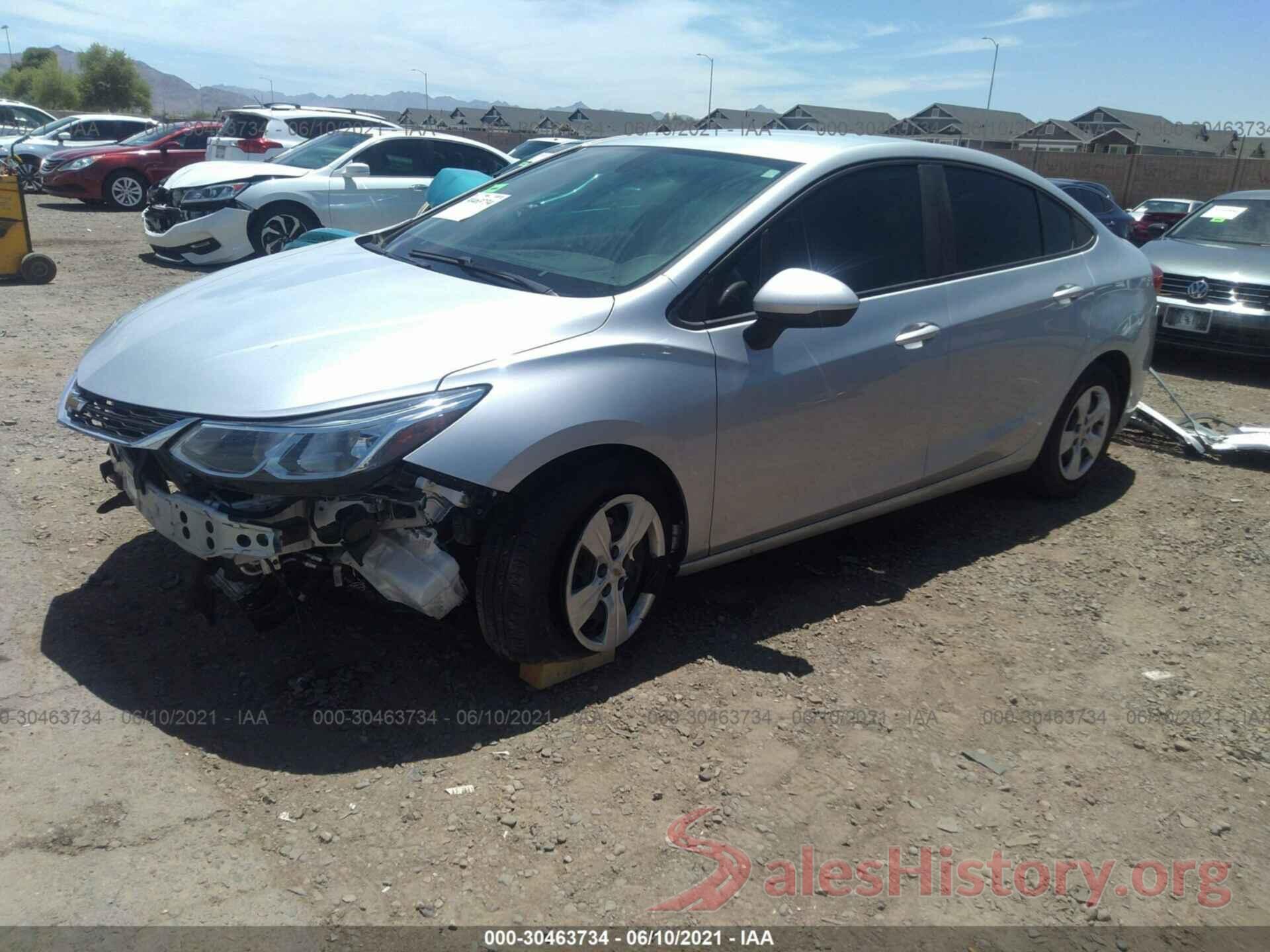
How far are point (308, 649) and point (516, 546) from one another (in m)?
0.97

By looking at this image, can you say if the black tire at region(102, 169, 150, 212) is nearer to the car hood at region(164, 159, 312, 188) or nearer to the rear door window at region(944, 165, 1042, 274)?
Result: the car hood at region(164, 159, 312, 188)

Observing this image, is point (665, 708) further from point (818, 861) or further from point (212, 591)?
point (212, 591)

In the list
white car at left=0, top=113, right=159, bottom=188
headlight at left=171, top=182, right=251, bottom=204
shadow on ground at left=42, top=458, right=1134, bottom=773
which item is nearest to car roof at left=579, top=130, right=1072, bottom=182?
shadow on ground at left=42, top=458, right=1134, bottom=773

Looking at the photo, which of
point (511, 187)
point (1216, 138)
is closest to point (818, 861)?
point (511, 187)

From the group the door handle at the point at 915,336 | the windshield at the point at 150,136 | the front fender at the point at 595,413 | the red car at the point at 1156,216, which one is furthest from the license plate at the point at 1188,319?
the windshield at the point at 150,136

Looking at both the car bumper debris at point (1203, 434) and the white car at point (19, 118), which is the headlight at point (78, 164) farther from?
the car bumper debris at point (1203, 434)

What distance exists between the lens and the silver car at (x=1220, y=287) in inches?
324

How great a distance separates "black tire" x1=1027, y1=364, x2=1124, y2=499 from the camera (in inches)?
194

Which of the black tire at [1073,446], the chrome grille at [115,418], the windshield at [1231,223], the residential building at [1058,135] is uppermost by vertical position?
the residential building at [1058,135]

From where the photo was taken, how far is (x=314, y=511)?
285 cm

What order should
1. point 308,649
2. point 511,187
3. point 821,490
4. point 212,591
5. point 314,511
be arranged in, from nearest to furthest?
point 314,511 < point 212,591 < point 308,649 < point 821,490 < point 511,187

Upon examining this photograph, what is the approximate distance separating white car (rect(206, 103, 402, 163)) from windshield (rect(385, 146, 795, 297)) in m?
12.4

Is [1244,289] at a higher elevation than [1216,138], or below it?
below

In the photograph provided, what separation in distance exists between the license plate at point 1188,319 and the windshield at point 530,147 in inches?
456
